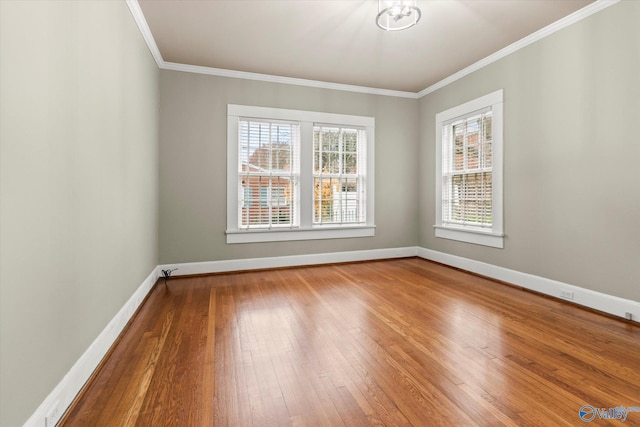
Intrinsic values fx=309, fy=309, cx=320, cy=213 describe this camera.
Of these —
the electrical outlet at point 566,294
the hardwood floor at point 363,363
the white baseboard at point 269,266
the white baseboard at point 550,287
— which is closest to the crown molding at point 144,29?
the white baseboard at point 269,266

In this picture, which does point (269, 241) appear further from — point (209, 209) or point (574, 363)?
point (574, 363)

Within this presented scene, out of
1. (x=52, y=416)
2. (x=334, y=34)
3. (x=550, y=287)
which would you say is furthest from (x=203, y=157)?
(x=550, y=287)

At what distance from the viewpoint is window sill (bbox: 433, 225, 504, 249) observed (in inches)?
156

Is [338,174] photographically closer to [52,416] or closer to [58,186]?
[58,186]

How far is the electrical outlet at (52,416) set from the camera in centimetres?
139

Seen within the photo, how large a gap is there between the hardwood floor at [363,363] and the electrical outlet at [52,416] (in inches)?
2.3

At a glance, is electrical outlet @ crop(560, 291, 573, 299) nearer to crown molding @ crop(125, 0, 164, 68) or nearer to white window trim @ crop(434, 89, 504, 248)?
white window trim @ crop(434, 89, 504, 248)

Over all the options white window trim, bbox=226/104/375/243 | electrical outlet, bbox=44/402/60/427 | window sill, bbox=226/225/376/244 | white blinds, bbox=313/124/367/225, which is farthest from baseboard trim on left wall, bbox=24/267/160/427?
white blinds, bbox=313/124/367/225

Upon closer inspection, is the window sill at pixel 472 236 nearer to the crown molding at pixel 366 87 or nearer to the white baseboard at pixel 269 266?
the white baseboard at pixel 269 266

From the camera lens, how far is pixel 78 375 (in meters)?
1.71

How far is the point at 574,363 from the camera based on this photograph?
2016mm

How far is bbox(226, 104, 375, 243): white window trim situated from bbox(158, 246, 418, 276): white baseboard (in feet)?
0.97

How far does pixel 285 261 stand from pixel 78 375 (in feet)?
10.2

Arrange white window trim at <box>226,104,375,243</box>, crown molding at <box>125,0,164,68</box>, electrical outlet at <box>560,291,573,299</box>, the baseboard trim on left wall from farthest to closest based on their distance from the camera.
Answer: white window trim at <box>226,104,375,243</box>
electrical outlet at <box>560,291,573,299</box>
crown molding at <box>125,0,164,68</box>
the baseboard trim on left wall
